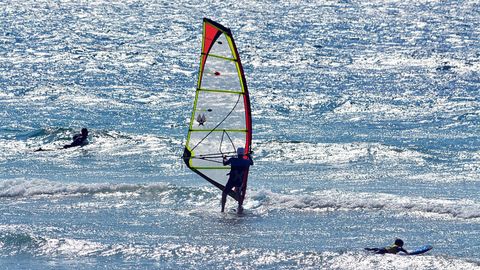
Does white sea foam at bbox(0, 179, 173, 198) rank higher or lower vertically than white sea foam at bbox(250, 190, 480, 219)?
lower

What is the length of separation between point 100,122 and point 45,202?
888 cm

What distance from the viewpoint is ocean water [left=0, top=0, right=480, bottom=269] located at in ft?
42.0

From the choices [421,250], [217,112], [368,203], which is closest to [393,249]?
[421,250]

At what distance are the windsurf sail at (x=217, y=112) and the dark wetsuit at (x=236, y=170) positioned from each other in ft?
0.79

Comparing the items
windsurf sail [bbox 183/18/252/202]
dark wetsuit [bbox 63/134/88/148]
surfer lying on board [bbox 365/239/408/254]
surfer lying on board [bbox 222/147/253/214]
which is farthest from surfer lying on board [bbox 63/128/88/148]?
surfer lying on board [bbox 365/239/408/254]

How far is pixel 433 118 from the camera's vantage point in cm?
2400

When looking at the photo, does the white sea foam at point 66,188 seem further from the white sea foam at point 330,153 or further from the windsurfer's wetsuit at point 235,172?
the white sea foam at point 330,153

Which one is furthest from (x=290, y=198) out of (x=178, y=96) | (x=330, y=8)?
(x=330, y=8)

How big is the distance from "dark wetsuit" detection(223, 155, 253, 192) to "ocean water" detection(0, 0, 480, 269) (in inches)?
19.3

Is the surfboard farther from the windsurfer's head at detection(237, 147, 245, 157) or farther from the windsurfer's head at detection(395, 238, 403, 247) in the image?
the windsurfer's head at detection(237, 147, 245, 157)

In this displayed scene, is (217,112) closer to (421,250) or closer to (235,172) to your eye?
(235,172)

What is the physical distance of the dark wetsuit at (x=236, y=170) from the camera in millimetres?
14789

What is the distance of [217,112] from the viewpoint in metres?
15.4

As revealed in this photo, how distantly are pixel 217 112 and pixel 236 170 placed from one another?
109 centimetres
